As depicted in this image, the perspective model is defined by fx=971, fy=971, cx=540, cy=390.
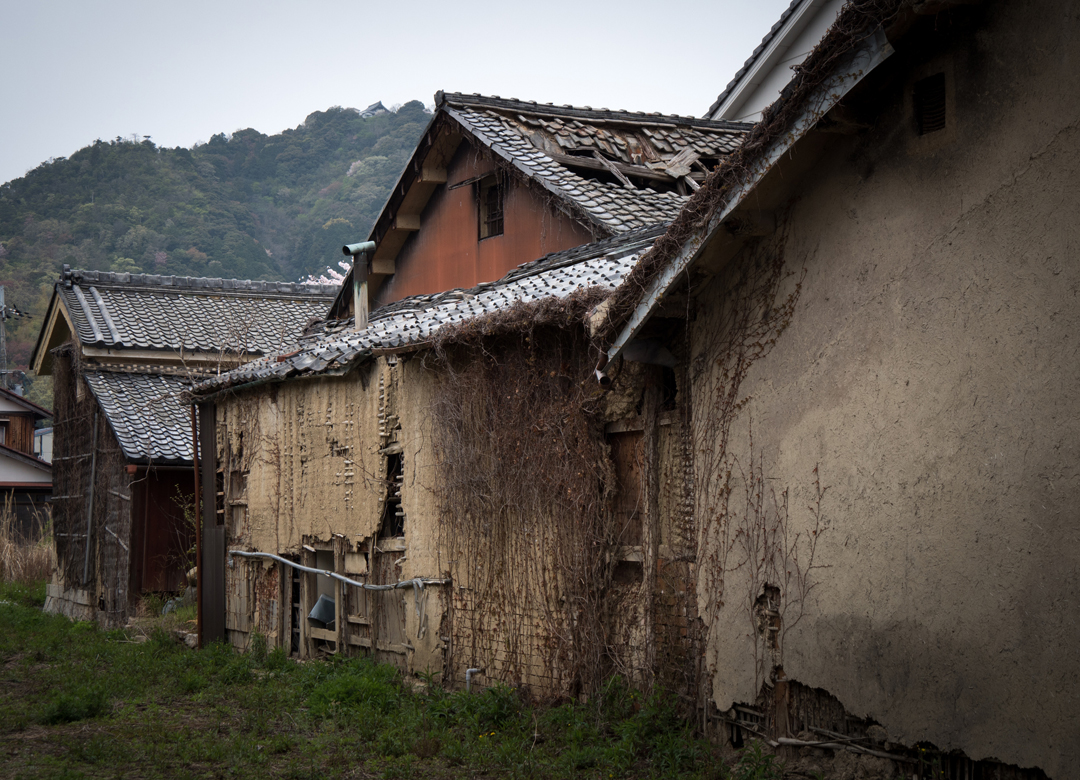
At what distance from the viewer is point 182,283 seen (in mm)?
22984

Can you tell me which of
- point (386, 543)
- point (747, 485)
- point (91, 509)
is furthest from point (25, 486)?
point (747, 485)

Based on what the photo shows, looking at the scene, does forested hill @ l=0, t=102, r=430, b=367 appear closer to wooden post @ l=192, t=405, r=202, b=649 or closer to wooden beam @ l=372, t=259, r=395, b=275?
wooden beam @ l=372, t=259, r=395, b=275

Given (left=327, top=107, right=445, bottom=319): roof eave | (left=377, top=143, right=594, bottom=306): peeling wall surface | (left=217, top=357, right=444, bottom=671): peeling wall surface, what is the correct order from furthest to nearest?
1. (left=327, top=107, right=445, bottom=319): roof eave
2. (left=377, top=143, right=594, bottom=306): peeling wall surface
3. (left=217, top=357, right=444, bottom=671): peeling wall surface

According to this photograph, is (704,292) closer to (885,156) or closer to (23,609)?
(885,156)

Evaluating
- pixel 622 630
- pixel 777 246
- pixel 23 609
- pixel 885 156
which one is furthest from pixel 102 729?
pixel 23 609

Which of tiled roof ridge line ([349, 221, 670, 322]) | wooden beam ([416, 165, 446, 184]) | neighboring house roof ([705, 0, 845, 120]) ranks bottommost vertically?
tiled roof ridge line ([349, 221, 670, 322])

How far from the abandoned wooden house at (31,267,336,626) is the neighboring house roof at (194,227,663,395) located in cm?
428

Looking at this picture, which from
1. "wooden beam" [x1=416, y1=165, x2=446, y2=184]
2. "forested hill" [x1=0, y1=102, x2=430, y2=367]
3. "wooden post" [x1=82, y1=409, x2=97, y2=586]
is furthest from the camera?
"forested hill" [x1=0, y1=102, x2=430, y2=367]

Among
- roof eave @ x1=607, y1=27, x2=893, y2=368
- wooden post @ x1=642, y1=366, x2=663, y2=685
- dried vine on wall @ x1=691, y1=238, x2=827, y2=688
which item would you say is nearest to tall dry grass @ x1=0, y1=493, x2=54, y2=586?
wooden post @ x1=642, y1=366, x2=663, y2=685

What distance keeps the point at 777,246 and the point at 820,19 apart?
43.3 ft

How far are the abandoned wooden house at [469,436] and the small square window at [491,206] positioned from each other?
0.04 metres

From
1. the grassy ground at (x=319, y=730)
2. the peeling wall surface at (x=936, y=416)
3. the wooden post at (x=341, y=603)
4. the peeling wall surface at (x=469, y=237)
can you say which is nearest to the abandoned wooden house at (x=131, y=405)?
the peeling wall surface at (x=469, y=237)

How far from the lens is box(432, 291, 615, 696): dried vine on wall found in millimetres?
7367

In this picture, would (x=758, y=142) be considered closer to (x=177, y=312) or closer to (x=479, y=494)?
(x=479, y=494)
